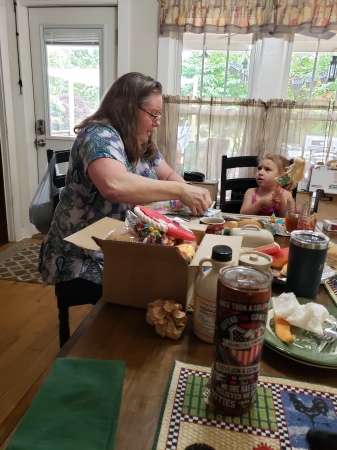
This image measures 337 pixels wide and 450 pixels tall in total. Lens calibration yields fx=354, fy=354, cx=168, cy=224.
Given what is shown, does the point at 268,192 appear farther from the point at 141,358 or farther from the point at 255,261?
the point at 141,358

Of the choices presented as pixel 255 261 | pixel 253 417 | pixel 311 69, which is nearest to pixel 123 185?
pixel 255 261

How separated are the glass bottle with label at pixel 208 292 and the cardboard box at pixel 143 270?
0.17ft

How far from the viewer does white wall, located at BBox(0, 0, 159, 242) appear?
287 centimetres

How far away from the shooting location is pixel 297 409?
547mm

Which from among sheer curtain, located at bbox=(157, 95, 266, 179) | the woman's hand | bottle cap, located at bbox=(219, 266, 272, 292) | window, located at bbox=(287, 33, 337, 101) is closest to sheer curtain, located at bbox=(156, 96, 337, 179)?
sheer curtain, located at bbox=(157, 95, 266, 179)

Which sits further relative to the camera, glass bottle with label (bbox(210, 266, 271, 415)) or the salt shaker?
the salt shaker

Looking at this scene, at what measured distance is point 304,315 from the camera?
0.73m

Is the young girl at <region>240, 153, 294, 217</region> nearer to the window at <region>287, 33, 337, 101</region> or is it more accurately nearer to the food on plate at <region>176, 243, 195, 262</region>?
the window at <region>287, 33, 337, 101</region>

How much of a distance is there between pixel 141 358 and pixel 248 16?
2.82 metres

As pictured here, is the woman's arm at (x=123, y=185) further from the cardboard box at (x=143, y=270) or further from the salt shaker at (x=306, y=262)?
the salt shaker at (x=306, y=262)

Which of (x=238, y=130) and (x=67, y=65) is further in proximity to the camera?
(x=67, y=65)

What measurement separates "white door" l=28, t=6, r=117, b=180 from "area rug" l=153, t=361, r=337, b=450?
2972mm

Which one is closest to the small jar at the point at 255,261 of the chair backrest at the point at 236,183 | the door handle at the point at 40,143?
the chair backrest at the point at 236,183

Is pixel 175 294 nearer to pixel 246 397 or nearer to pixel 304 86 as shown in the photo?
pixel 246 397
